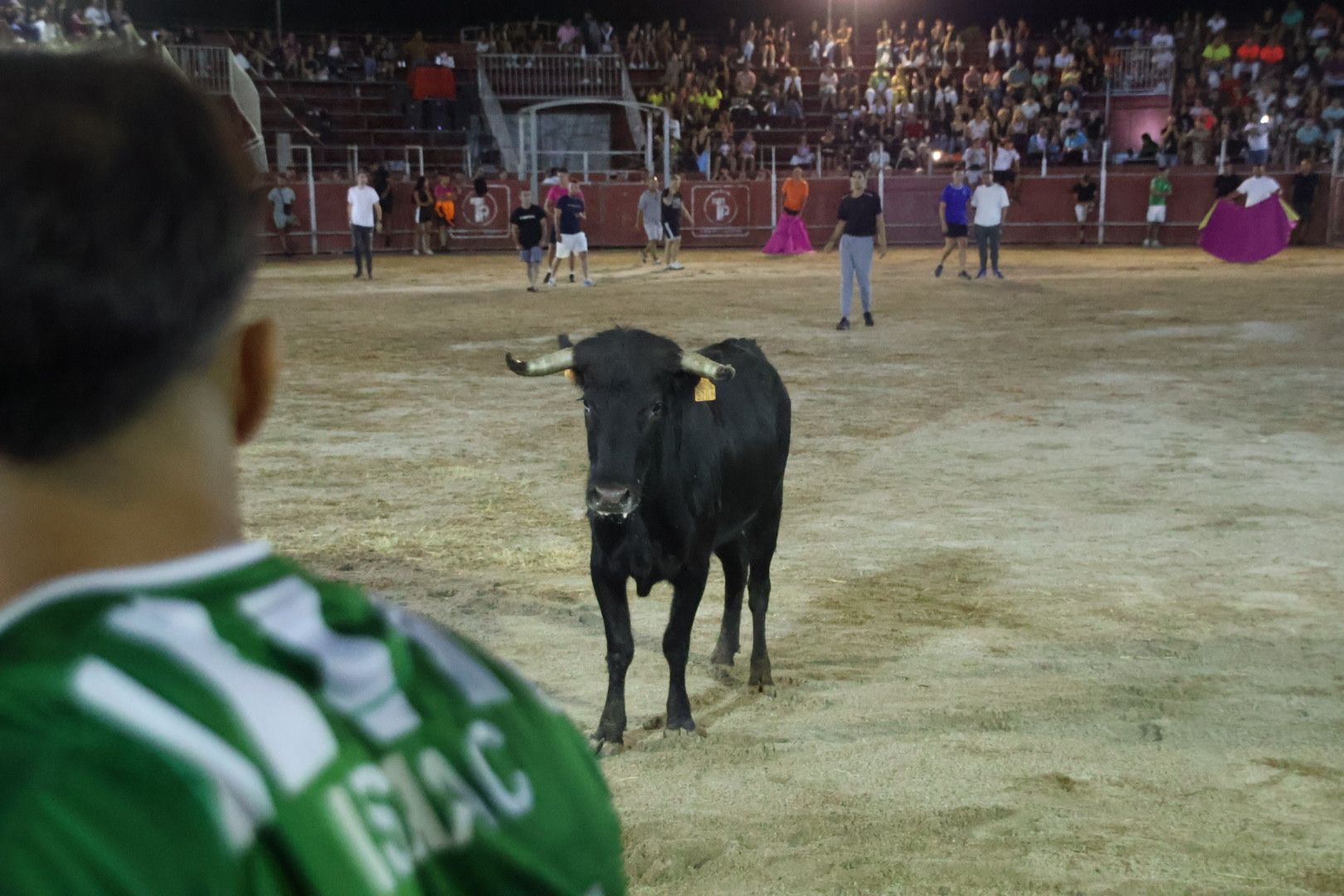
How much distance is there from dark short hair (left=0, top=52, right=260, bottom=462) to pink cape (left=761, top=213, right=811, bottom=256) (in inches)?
1085

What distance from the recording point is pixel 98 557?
0.82m

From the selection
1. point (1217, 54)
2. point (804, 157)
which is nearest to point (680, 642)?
point (804, 157)

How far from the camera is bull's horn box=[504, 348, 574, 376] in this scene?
461 centimetres

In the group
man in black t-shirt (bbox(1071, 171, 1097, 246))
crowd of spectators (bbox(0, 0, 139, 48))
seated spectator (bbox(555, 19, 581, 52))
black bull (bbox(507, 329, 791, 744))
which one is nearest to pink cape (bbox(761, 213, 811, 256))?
man in black t-shirt (bbox(1071, 171, 1097, 246))

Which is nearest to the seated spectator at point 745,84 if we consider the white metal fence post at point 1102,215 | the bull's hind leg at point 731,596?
the white metal fence post at point 1102,215

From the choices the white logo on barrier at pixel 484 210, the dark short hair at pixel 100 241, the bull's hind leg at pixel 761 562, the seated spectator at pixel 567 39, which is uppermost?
the seated spectator at pixel 567 39

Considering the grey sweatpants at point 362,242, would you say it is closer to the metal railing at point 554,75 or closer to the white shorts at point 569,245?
the white shorts at point 569,245

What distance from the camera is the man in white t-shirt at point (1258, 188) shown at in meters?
23.3

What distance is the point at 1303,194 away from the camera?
87.2ft

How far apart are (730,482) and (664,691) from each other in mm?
796

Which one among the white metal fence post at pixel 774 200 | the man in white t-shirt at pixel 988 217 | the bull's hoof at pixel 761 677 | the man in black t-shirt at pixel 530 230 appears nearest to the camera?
the bull's hoof at pixel 761 677

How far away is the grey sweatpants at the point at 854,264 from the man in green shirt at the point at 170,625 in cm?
1438

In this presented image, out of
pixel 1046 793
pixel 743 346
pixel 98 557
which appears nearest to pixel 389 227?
pixel 743 346

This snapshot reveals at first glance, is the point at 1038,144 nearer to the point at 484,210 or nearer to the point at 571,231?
the point at 484,210
